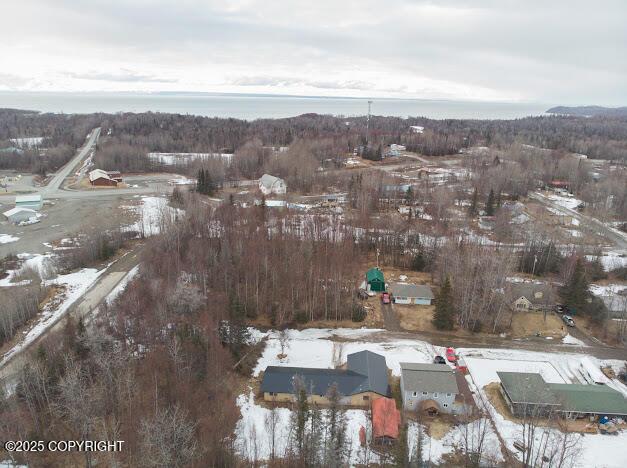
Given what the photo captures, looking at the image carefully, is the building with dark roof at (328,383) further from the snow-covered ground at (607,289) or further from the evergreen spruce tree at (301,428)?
the snow-covered ground at (607,289)

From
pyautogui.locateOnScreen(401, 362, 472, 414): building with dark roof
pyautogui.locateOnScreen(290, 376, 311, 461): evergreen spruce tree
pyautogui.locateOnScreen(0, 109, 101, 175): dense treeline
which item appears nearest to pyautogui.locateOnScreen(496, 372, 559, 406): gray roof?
pyautogui.locateOnScreen(401, 362, 472, 414): building with dark roof

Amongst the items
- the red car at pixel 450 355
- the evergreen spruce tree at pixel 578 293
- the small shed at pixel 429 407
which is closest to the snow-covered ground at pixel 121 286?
the small shed at pixel 429 407

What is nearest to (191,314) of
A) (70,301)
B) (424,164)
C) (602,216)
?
(70,301)

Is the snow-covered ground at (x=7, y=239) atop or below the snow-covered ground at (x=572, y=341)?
atop

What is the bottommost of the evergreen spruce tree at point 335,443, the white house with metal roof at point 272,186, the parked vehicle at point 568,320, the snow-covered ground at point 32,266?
the parked vehicle at point 568,320

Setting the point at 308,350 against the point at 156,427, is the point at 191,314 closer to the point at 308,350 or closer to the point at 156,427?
the point at 308,350

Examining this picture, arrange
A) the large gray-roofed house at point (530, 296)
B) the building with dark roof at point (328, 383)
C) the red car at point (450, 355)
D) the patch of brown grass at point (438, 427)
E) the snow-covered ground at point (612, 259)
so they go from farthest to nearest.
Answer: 1. the snow-covered ground at point (612, 259)
2. the large gray-roofed house at point (530, 296)
3. the red car at point (450, 355)
4. the building with dark roof at point (328, 383)
5. the patch of brown grass at point (438, 427)
